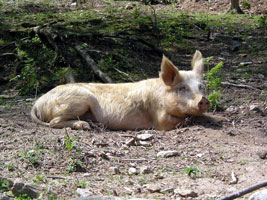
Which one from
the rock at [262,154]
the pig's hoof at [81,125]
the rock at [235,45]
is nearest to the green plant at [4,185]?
the pig's hoof at [81,125]

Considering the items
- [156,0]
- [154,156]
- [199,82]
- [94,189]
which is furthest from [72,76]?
[156,0]

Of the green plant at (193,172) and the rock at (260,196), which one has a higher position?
the rock at (260,196)

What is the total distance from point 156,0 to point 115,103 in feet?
35.7

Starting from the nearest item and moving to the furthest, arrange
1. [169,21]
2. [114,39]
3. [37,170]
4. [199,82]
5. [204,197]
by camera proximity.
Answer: [204,197], [37,170], [199,82], [114,39], [169,21]

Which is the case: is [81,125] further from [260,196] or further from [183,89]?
[260,196]

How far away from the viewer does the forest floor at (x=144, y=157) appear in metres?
4.05

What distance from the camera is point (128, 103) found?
6.84m

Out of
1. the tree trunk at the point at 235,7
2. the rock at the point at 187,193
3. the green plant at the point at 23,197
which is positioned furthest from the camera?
the tree trunk at the point at 235,7

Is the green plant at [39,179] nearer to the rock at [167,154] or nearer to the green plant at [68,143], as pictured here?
the green plant at [68,143]

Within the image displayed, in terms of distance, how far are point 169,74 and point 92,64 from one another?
271 cm

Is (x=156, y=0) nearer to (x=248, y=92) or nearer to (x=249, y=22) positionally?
(x=249, y=22)

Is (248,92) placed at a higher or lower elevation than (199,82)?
lower

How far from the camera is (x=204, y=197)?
3818mm

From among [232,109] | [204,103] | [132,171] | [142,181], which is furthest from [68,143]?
[232,109]
